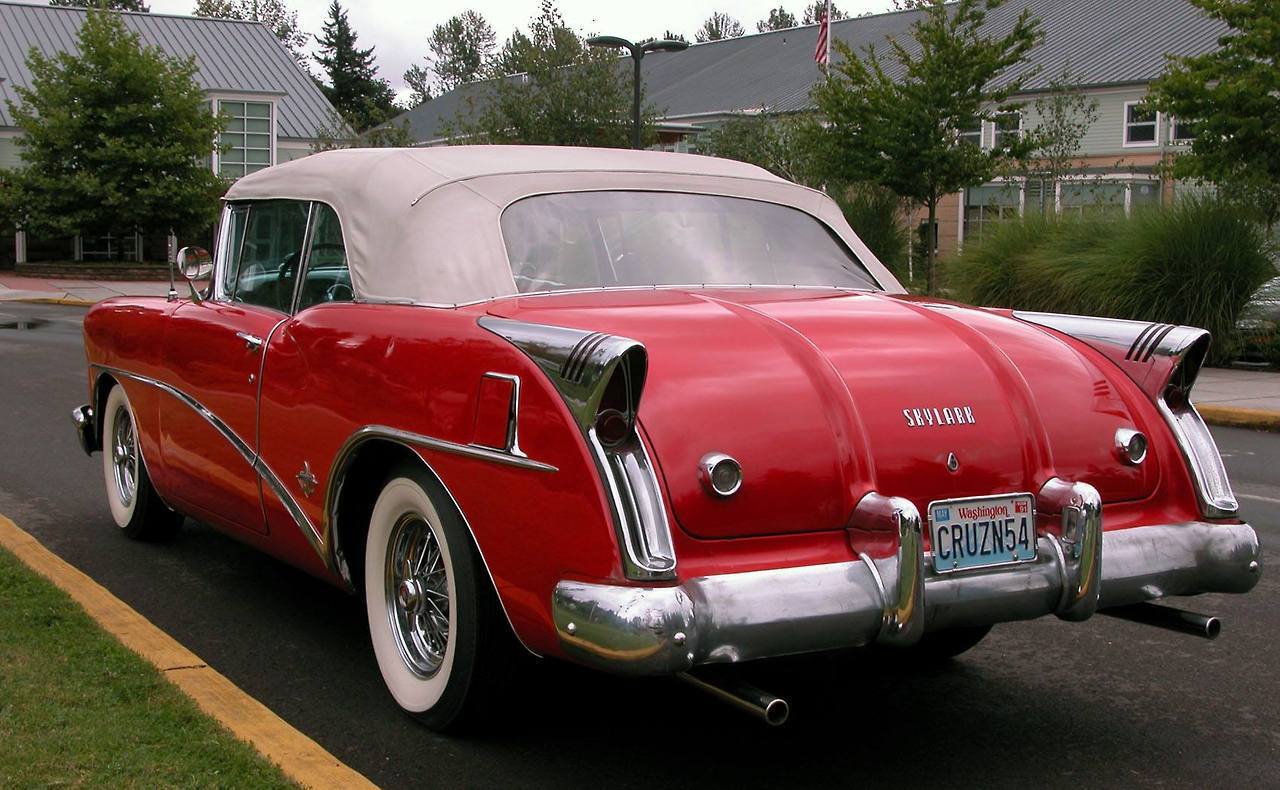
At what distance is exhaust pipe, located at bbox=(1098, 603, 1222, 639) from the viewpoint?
3881 mm

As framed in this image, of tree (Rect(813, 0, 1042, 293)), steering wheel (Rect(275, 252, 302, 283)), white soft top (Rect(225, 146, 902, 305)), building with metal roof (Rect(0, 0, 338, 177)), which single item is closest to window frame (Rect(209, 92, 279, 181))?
building with metal roof (Rect(0, 0, 338, 177))

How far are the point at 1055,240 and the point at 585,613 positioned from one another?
1640 centimetres

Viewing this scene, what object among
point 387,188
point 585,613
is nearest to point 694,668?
point 585,613

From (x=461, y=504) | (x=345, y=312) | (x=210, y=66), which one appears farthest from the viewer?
(x=210, y=66)

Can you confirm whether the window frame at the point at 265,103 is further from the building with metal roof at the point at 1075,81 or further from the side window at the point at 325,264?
the side window at the point at 325,264

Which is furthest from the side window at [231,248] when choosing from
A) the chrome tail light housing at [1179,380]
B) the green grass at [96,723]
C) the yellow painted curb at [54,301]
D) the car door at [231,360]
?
the yellow painted curb at [54,301]

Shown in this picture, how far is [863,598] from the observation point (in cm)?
333

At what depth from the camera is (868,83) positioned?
2406 centimetres

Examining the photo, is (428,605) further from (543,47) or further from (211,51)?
(211,51)

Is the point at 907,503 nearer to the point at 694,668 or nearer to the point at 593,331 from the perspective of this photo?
the point at 694,668

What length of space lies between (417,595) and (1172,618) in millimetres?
2137

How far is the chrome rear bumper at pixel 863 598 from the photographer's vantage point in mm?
3137

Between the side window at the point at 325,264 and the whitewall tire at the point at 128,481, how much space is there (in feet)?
5.49

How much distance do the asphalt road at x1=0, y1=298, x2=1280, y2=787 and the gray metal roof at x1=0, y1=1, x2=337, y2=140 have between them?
142 feet
